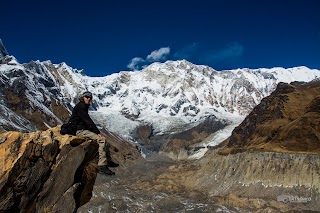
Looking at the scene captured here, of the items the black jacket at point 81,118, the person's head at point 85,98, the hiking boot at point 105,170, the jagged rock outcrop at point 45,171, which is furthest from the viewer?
the person's head at point 85,98

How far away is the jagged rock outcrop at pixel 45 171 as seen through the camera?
1640cm

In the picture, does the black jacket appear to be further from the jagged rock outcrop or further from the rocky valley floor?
the rocky valley floor

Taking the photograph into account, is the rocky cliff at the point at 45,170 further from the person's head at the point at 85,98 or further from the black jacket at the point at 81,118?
the person's head at the point at 85,98

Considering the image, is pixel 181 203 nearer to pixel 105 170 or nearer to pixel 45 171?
pixel 105 170

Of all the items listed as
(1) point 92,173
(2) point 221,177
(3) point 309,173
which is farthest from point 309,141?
(1) point 92,173

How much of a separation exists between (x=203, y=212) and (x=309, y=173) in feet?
102

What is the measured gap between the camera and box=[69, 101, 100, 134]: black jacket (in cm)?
1902

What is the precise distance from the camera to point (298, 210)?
334 ft

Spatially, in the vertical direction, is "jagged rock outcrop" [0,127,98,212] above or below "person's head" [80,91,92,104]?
below

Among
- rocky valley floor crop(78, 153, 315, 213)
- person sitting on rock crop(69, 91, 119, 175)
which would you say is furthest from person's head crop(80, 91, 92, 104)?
rocky valley floor crop(78, 153, 315, 213)

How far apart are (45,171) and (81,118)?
8.81ft

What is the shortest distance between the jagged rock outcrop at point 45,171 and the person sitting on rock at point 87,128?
375mm

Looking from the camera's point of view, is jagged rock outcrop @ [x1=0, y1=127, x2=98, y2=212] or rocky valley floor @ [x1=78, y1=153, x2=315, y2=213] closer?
jagged rock outcrop @ [x1=0, y1=127, x2=98, y2=212]

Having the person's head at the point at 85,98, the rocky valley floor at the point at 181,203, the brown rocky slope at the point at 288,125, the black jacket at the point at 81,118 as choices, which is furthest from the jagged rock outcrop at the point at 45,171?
the brown rocky slope at the point at 288,125
